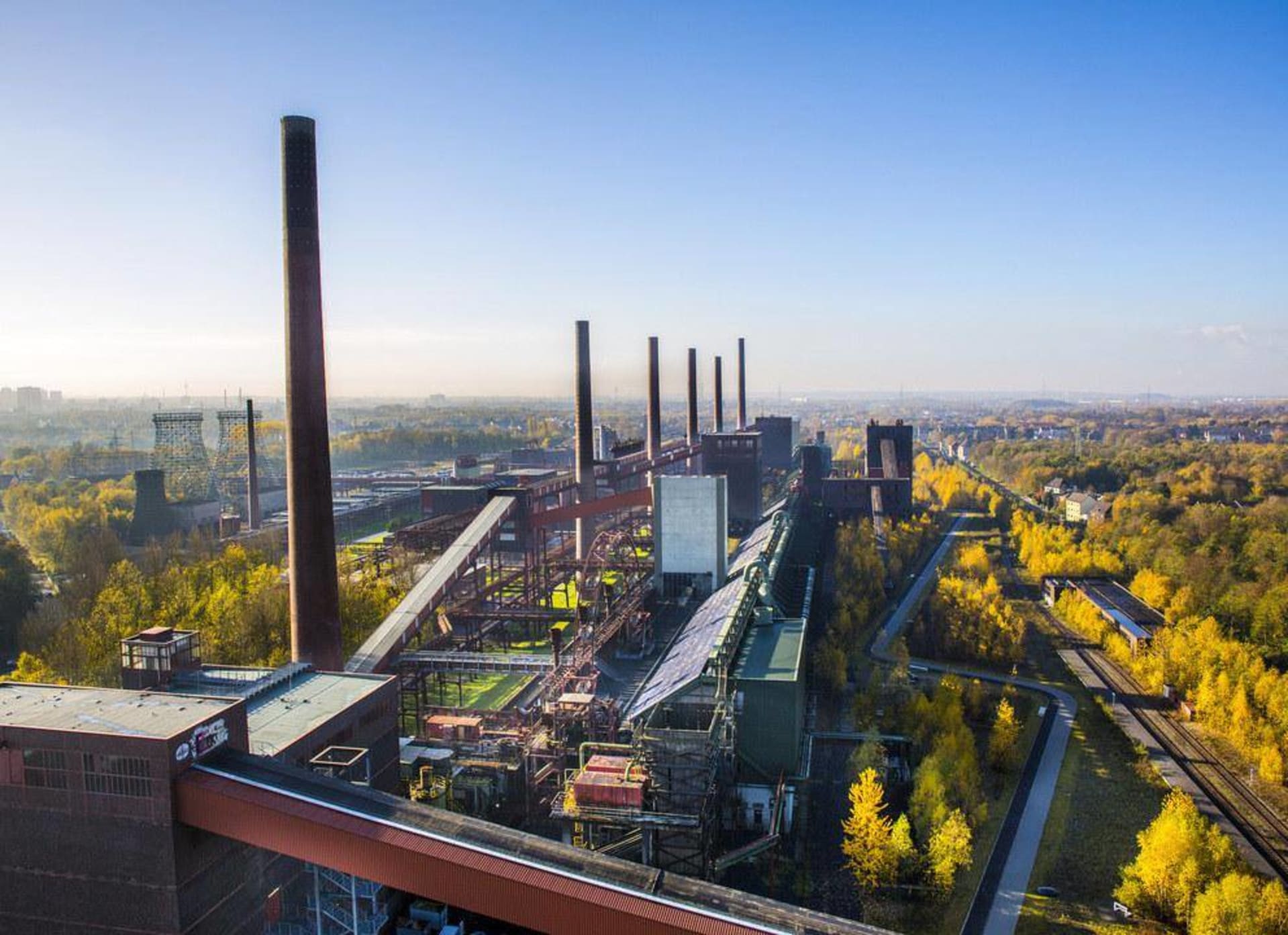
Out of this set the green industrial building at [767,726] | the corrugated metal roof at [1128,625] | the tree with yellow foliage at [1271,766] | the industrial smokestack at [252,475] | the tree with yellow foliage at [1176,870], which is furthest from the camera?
the industrial smokestack at [252,475]

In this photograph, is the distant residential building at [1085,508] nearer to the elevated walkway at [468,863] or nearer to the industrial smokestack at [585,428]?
the industrial smokestack at [585,428]

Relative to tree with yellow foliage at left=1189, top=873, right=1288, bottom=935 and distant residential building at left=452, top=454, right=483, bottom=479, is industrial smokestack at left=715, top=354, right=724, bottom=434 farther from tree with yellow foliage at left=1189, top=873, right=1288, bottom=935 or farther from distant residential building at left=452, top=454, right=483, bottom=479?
tree with yellow foliage at left=1189, top=873, right=1288, bottom=935

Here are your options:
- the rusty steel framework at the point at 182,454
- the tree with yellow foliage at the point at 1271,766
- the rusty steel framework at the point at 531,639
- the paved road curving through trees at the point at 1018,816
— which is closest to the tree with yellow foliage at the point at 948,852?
the paved road curving through trees at the point at 1018,816

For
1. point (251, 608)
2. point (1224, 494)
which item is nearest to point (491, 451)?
point (1224, 494)

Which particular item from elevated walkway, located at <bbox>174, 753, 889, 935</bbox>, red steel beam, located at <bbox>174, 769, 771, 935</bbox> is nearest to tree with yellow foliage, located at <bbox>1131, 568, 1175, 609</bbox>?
elevated walkway, located at <bbox>174, 753, 889, 935</bbox>

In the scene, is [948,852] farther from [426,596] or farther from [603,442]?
[603,442]

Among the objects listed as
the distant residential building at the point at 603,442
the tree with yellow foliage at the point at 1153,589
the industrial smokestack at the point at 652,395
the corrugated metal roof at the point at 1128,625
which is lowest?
the corrugated metal roof at the point at 1128,625

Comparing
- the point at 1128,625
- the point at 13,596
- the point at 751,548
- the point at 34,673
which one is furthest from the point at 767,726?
the point at 13,596
